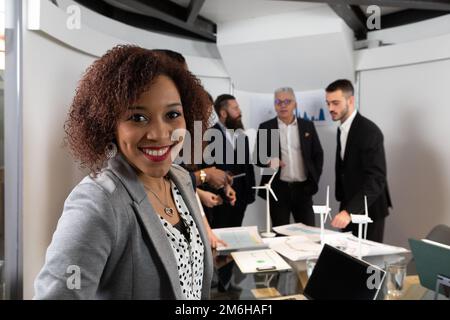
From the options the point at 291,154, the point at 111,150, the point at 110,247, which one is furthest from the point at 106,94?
the point at 291,154

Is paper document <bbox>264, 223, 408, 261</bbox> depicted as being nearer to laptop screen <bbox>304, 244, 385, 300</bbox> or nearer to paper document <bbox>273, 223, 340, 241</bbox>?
paper document <bbox>273, 223, 340, 241</bbox>

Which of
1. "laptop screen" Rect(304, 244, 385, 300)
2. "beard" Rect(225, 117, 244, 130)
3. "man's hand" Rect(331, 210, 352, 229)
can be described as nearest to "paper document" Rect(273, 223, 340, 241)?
"man's hand" Rect(331, 210, 352, 229)

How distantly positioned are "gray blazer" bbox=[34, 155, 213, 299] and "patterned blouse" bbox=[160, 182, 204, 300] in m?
0.05

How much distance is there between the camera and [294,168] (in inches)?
99.0

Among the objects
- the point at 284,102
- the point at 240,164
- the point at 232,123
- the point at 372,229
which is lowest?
the point at 372,229

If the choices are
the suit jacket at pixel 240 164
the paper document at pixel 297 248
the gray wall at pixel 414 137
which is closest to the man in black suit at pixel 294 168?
the suit jacket at pixel 240 164

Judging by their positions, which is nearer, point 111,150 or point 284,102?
point 111,150

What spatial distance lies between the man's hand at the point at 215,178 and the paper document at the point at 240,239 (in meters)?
0.24

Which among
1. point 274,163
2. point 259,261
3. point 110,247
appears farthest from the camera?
point 274,163

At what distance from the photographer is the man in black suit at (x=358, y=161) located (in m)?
1.81

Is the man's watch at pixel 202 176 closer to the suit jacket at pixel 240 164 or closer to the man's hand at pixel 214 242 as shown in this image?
the man's hand at pixel 214 242

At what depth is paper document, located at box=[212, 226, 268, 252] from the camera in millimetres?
1495

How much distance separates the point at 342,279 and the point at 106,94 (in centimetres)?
82

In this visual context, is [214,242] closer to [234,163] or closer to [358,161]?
[234,163]
